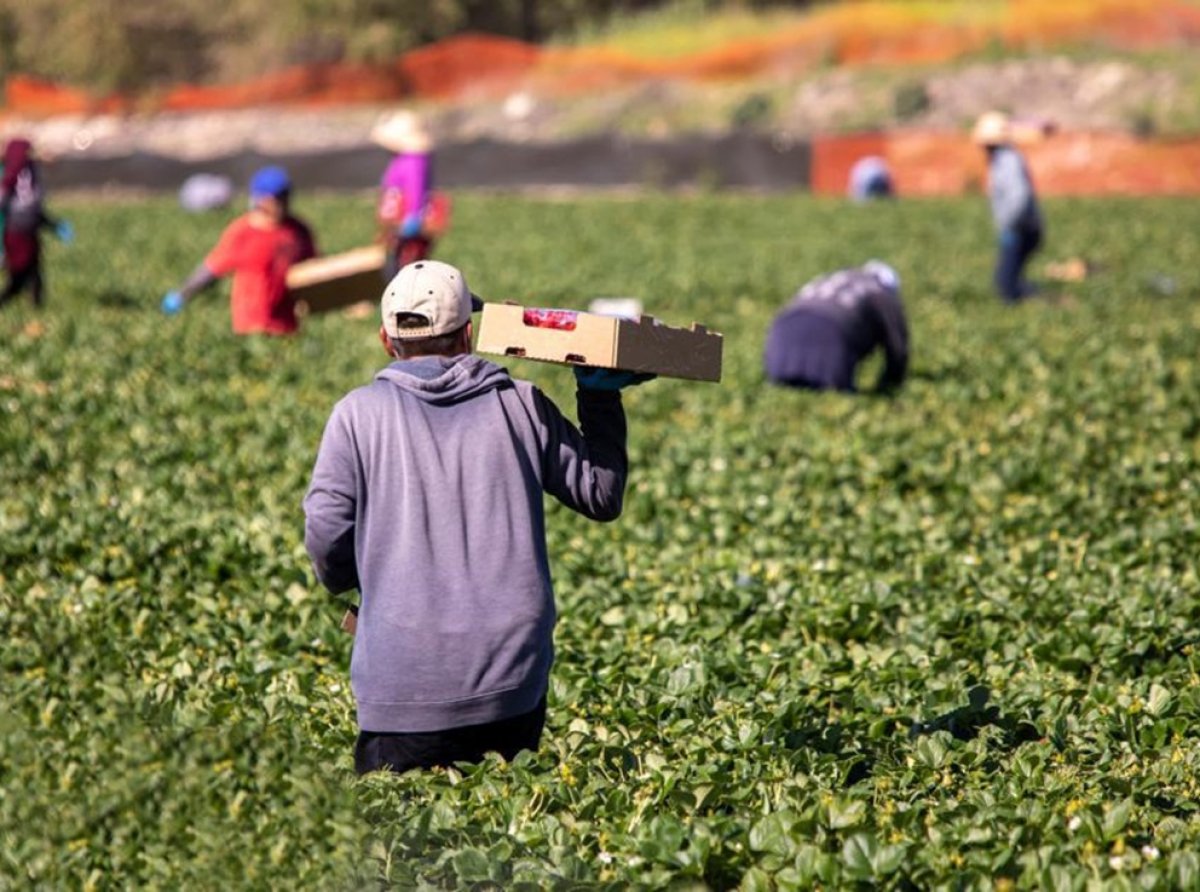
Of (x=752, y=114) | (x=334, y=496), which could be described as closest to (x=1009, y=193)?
(x=334, y=496)

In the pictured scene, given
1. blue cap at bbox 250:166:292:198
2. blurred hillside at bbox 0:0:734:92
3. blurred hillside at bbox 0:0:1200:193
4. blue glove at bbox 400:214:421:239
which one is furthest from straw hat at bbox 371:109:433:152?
blurred hillside at bbox 0:0:734:92

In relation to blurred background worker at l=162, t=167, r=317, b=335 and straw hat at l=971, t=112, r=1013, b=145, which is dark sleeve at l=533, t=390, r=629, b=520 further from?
straw hat at l=971, t=112, r=1013, b=145

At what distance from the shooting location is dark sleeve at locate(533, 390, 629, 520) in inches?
180

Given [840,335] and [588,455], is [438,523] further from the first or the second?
[840,335]

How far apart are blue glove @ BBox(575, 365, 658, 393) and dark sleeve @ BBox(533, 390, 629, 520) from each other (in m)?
0.03

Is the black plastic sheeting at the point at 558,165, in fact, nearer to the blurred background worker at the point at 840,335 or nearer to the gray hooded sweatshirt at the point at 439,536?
the blurred background worker at the point at 840,335

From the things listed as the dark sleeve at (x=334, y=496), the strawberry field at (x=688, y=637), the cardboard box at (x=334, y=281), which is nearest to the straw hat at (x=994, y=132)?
the strawberry field at (x=688, y=637)

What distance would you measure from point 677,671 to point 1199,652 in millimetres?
1873

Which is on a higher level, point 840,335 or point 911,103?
point 911,103

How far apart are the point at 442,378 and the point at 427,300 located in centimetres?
20

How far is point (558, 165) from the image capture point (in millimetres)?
37531

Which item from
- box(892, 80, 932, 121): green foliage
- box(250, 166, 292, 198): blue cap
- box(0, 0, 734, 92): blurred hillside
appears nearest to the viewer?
box(250, 166, 292, 198): blue cap

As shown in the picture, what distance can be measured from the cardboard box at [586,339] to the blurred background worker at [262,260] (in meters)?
7.88

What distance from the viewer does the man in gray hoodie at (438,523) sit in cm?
441
